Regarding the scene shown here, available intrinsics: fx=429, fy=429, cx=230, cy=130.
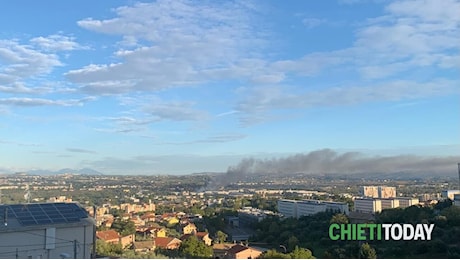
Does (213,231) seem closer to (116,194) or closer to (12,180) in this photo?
(12,180)

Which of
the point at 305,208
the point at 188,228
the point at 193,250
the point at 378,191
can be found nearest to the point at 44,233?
the point at 193,250

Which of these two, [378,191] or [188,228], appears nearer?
[188,228]

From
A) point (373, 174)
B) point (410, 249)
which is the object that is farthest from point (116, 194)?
point (410, 249)

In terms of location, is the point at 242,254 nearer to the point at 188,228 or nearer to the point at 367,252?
the point at 367,252

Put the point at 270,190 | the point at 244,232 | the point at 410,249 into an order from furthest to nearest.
Answer: the point at 270,190 < the point at 244,232 < the point at 410,249

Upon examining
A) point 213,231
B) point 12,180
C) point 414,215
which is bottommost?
point 213,231

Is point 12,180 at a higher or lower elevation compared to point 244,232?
higher
